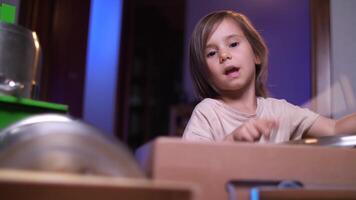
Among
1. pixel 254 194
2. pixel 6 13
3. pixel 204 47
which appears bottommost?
pixel 254 194

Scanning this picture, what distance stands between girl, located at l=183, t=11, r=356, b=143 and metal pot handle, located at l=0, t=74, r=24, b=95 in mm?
343

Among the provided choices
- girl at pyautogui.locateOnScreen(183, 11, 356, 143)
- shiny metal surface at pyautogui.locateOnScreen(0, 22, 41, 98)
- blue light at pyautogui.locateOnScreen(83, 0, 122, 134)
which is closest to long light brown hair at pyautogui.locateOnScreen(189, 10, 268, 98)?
girl at pyautogui.locateOnScreen(183, 11, 356, 143)

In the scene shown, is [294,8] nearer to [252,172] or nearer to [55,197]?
[252,172]

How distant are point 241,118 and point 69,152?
1.41 ft

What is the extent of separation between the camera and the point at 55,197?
1.43 ft

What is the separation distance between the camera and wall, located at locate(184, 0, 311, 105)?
0.85 meters

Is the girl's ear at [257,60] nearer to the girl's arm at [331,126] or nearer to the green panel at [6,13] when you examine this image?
the girl's arm at [331,126]

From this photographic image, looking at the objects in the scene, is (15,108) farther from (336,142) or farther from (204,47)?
(336,142)

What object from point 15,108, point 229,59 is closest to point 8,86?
point 15,108

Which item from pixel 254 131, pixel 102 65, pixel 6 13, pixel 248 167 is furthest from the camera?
pixel 102 65

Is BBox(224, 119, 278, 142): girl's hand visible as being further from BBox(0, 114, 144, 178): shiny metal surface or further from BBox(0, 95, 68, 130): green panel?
BBox(0, 95, 68, 130): green panel

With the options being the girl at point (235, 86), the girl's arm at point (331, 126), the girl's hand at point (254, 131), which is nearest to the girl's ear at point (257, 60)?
the girl at point (235, 86)

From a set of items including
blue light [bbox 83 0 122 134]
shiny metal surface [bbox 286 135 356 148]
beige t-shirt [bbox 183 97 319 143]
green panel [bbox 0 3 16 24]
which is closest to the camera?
shiny metal surface [bbox 286 135 356 148]

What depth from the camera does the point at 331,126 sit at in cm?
78
